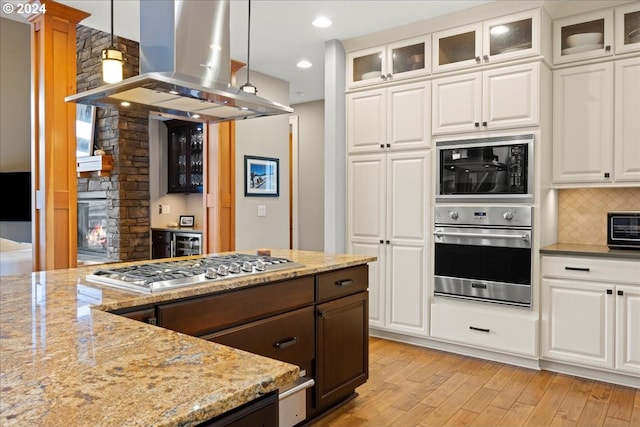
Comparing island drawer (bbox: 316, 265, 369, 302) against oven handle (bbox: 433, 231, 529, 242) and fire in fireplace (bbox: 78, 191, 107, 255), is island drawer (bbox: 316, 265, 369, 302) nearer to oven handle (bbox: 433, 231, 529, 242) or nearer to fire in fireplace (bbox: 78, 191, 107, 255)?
oven handle (bbox: 433, 231, 529, 242)

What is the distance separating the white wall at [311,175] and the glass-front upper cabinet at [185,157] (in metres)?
1.40

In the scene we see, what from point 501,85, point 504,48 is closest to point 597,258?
point 501,85

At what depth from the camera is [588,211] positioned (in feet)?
11.6

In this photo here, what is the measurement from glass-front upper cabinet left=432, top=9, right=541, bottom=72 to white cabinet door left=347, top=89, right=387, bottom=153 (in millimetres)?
550

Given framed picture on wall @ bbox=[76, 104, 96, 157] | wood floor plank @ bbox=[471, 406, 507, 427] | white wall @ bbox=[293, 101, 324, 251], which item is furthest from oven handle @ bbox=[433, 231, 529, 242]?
framed picture on wall @ bbox=[76, 104, 96, 157]

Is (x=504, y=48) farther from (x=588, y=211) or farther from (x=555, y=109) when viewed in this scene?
(x=588, y=211)

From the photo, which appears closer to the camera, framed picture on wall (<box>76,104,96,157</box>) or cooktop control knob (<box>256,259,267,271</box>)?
cooktop control knob (<box>256,259,267,271</box>)

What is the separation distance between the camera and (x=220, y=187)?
4531mm

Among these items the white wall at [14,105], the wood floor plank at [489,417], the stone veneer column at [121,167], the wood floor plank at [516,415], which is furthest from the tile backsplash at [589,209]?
the white wall at [14,105]

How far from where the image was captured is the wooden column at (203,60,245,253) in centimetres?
452

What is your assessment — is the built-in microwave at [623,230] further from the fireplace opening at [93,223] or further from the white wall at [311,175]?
the fireplace opening at [93,223]

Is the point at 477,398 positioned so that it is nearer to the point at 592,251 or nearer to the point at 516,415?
the point at 516,415

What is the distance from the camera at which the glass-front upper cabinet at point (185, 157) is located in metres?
5.97

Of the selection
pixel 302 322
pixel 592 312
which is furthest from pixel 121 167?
pixel 592 312
